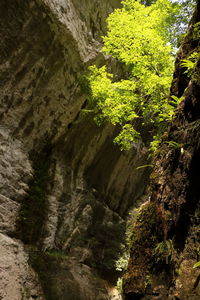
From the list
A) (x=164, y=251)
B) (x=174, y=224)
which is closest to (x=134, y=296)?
(x=164, y=251)

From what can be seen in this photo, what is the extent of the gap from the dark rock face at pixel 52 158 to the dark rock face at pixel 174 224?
4979mm

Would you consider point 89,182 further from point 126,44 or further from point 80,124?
point 126,44

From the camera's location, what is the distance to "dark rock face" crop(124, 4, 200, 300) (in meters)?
3.39

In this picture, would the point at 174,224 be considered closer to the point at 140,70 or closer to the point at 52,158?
the point at 140,70

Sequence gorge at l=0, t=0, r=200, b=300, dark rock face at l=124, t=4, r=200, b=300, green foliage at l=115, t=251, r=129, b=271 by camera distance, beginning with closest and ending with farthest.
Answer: dark rock face at l=124, t=4, r=200, b=300
gorge at l=0, t=0, r=200, b=300
green foliage at l=115, t=251, r=129, b=271

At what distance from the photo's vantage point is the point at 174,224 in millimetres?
3896

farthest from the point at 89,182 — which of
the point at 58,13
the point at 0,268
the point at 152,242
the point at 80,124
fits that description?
Result: the point at 152,242

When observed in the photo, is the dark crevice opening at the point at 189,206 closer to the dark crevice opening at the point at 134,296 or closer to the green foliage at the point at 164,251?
the green foliage at the point at 164,251

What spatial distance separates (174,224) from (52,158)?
8879mm

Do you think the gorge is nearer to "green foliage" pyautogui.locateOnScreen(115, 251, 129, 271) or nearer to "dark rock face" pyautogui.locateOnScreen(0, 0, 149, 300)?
"dark rock face" pyautogui.locateOnScreen(0, 0, 149, 300)

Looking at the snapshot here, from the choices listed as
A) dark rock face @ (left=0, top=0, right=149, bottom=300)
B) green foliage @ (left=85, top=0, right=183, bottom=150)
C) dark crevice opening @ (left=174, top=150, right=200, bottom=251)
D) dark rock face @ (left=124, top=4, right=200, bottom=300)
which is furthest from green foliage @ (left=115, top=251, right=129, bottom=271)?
dark crevice opening @ (left=174, top=150, right=200, bottom=251)

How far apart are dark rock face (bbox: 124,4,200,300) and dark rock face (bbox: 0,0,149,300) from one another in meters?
4.98

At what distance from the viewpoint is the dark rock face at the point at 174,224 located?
339 centimetres

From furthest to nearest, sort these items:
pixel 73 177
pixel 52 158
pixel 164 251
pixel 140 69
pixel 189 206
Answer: pixel 73 177 < pixel 52 158 < pixel 140 69 < pixel 164 251 < pixel 189 206
